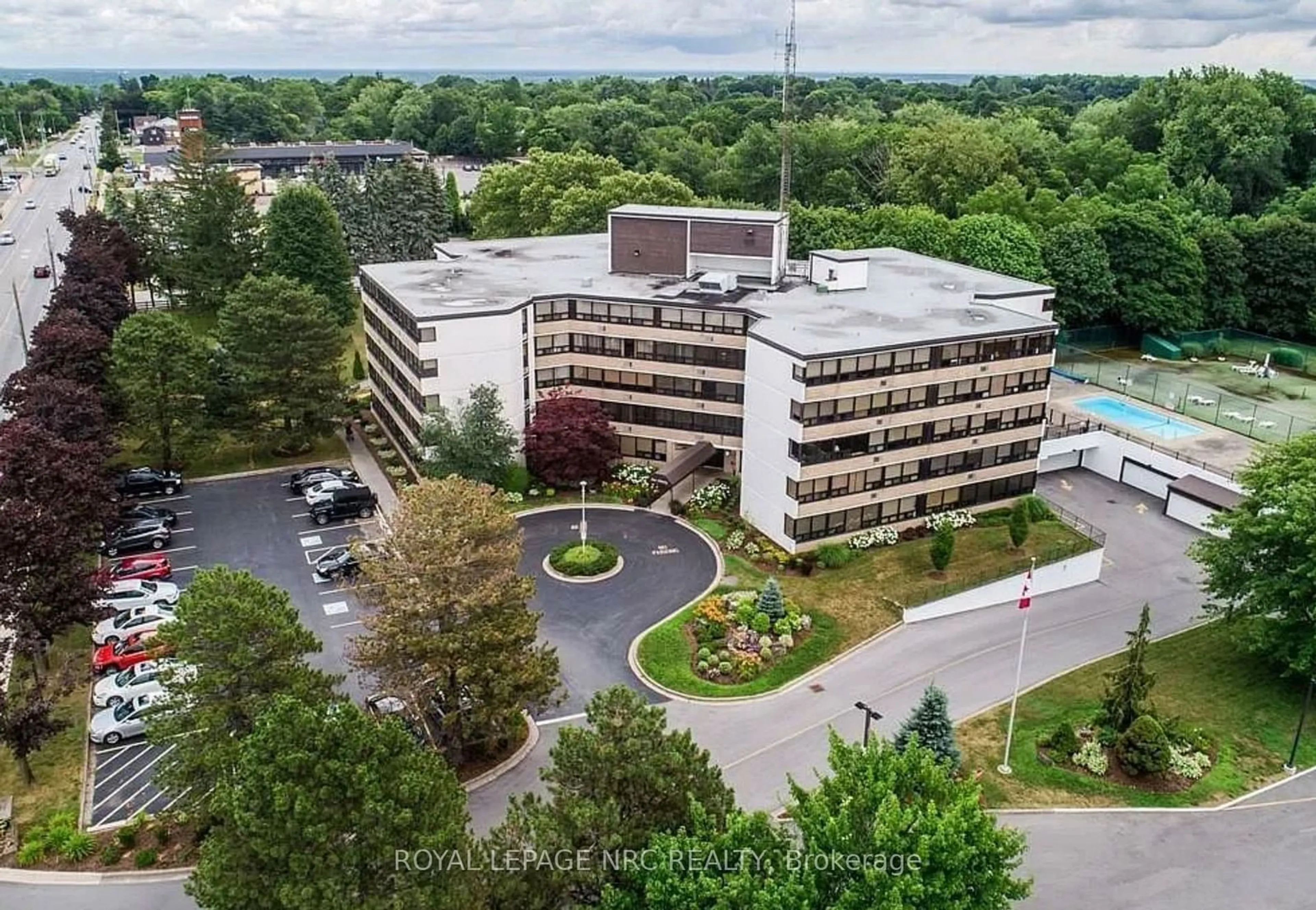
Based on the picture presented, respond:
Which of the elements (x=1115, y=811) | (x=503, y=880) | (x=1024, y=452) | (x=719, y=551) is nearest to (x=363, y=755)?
(x=503, y=880)

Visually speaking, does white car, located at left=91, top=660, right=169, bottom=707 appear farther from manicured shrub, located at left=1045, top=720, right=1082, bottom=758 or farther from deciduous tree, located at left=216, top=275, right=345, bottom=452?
manicured shrub, located at left=1045, top=720, right=1082, bottom=758

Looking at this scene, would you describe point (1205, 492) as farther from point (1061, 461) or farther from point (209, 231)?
point (209, 231)

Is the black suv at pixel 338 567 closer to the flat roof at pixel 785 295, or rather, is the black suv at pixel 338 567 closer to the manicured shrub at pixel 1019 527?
the flat roof at pixel 785 295

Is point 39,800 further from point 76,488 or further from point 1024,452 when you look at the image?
point 1024,452

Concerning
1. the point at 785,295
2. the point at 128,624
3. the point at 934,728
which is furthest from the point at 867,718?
the point at 128,624

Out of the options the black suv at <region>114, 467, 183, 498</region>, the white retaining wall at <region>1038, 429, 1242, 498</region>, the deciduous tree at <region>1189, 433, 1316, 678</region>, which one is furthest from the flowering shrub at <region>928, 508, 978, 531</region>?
the black suv at <region>114, 467, 183, 498</region>
